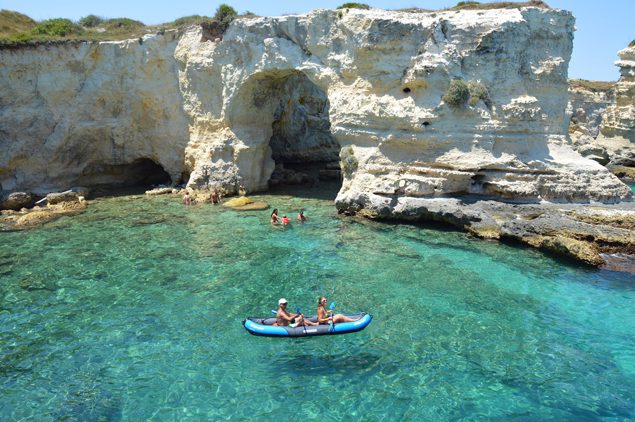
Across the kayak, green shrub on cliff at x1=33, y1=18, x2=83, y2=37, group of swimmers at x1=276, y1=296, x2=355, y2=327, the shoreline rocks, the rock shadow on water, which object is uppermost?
green shrub on cliff at x1=33, y1=18, x2=83, y2=37

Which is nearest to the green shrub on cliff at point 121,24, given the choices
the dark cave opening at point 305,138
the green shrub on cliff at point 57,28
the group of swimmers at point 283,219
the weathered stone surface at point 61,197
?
the green shrub on cliff at point 57,28

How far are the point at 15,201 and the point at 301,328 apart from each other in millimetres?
17396

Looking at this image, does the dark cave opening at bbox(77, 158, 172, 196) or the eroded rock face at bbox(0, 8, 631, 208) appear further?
the dark cave opening at bbox(77, 158, 172, 196)

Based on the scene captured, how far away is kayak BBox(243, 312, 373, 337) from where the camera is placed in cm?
1003

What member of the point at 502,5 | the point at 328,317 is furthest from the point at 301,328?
the point at 502,5

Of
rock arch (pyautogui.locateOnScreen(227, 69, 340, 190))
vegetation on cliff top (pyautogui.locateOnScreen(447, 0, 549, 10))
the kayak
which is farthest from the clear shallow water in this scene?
vegetation on cliff top (pyautogui.locateOnScreen(447, 0, 549, 10))

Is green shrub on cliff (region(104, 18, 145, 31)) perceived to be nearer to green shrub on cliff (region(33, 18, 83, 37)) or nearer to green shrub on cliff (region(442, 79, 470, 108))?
green shrub on cliff (region(33, 18, 83, 37))

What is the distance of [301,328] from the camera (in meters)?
10.1

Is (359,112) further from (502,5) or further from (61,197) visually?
(61,197)

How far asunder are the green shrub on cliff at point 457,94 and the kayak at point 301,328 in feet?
36.4

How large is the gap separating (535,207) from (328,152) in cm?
1675

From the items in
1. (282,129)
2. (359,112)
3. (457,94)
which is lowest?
(282,129)

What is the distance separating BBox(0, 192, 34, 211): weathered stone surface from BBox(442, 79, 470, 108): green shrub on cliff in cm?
1915

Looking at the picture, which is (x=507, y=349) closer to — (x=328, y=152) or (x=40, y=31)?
(x=328, y=152)
